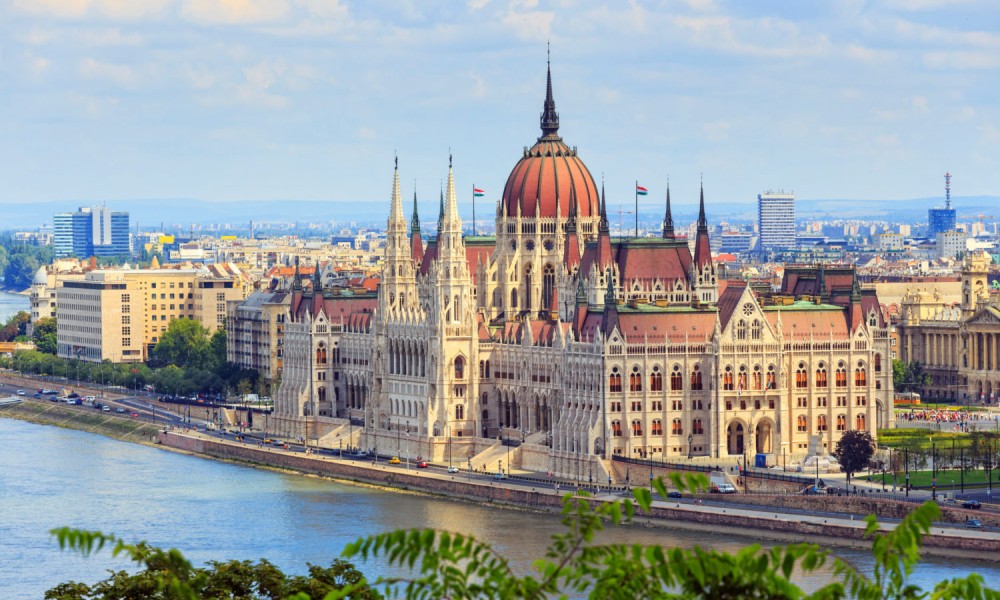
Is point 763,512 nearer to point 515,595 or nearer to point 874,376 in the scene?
point 874,376

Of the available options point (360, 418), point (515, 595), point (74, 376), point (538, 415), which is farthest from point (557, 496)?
point (74, 376)

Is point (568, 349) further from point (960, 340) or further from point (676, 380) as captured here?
point (960, 340)

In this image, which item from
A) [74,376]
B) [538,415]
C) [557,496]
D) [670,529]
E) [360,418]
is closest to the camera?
[670,529]

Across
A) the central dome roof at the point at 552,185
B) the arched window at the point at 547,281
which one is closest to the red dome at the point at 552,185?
the central dome roof at the point at 552,185

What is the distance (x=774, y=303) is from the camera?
12550cm

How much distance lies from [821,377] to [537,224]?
2378cm

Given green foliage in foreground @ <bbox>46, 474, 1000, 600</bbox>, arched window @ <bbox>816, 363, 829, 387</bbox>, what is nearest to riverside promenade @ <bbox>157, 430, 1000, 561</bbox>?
arched window @ <bbox>816, 363, 829, 387</bbox>

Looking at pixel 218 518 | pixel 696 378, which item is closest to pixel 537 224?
pixel 696 378

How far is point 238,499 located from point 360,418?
2742 centimetres

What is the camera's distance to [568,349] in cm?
12012

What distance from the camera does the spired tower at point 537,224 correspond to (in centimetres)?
13912

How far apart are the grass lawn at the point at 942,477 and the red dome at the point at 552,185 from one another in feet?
106

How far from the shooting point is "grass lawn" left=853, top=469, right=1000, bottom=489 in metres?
108

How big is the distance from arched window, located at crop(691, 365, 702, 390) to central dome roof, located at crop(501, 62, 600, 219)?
22.0 meters
